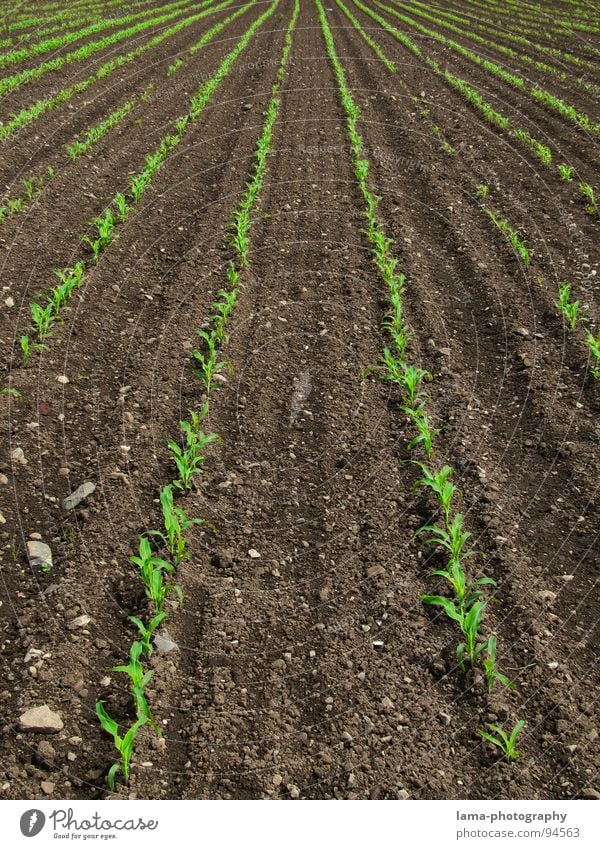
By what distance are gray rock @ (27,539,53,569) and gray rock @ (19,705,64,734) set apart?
0.95 metres

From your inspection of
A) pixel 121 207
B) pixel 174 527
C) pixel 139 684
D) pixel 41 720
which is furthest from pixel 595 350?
pixel 121 207

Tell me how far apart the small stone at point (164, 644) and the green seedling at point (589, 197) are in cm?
782

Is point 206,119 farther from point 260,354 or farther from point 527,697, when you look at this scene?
point 527,697

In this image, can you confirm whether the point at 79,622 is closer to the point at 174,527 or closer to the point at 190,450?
the point at 174,527

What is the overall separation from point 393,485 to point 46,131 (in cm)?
907

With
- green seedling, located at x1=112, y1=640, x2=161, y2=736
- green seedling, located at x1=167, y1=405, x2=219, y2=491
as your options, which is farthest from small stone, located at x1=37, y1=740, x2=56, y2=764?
green seedling, located at x1=167, y1=405, x2=219, y2=491

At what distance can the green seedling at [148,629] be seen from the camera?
11.2ft

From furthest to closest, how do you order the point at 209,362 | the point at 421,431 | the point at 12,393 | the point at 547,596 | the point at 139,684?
the point at 209,362
the point at 12,393
the point at 421,431
the point at 547,596
the point at 139,684

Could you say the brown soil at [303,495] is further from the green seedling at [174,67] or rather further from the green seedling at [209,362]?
the green seedling at [174,67]

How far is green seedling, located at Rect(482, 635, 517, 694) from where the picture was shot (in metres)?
3.32

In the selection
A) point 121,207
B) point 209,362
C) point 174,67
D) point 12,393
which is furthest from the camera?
point 174,67

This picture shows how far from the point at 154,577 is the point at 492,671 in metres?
1.80

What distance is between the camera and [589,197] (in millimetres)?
9211

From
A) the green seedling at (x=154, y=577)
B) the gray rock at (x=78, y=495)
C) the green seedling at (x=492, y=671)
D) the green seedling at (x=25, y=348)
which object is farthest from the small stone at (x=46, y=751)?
the green seedling at (x=25, y=348)
